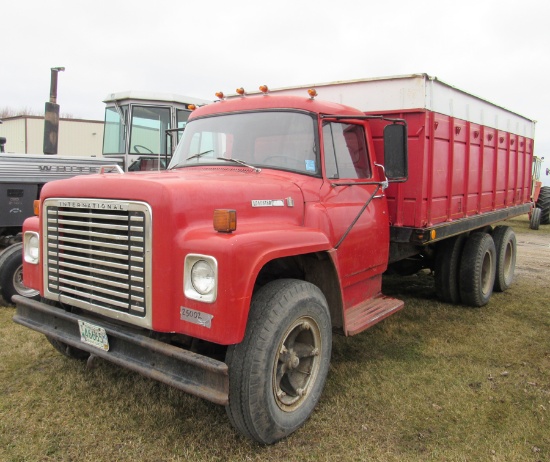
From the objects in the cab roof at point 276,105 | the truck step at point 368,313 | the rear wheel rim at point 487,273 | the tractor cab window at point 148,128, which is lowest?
the truck step at point 368,313

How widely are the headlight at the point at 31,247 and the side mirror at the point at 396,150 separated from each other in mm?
2880

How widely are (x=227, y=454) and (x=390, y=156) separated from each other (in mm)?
2604

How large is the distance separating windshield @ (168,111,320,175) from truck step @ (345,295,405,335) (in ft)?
4.17

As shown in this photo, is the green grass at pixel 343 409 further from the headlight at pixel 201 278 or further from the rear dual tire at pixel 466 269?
the rear dual tire at pixel 466 269

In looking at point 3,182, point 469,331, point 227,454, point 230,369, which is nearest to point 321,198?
point 230,369

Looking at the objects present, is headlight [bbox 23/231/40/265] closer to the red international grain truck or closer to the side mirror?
the red international grain truck

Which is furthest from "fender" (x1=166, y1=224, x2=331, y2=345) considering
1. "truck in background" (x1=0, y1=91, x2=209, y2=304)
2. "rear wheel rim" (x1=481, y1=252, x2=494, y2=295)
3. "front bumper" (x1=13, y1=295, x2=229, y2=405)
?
"rear wheel rim" (x1=481, y1=252, x2=494, y2=295)

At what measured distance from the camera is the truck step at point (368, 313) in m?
3.91

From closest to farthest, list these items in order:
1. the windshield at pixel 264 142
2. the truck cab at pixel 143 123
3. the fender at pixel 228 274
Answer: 1. the fender at pixel 228 274
2. the windshield at pixel 264 142
3. the truck cab at pixel 143 123

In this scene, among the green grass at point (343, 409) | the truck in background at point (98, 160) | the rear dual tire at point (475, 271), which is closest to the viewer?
the green grass at point (343, 409)

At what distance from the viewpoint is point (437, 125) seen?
16.3ft

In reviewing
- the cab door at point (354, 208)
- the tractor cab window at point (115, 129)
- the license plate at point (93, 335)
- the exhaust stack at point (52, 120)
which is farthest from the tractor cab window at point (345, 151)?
the exhaust stack at point (52, 120)

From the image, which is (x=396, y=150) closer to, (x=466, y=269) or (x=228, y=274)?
(x=228, y=274)

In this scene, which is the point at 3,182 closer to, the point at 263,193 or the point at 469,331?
the point at 263,193
